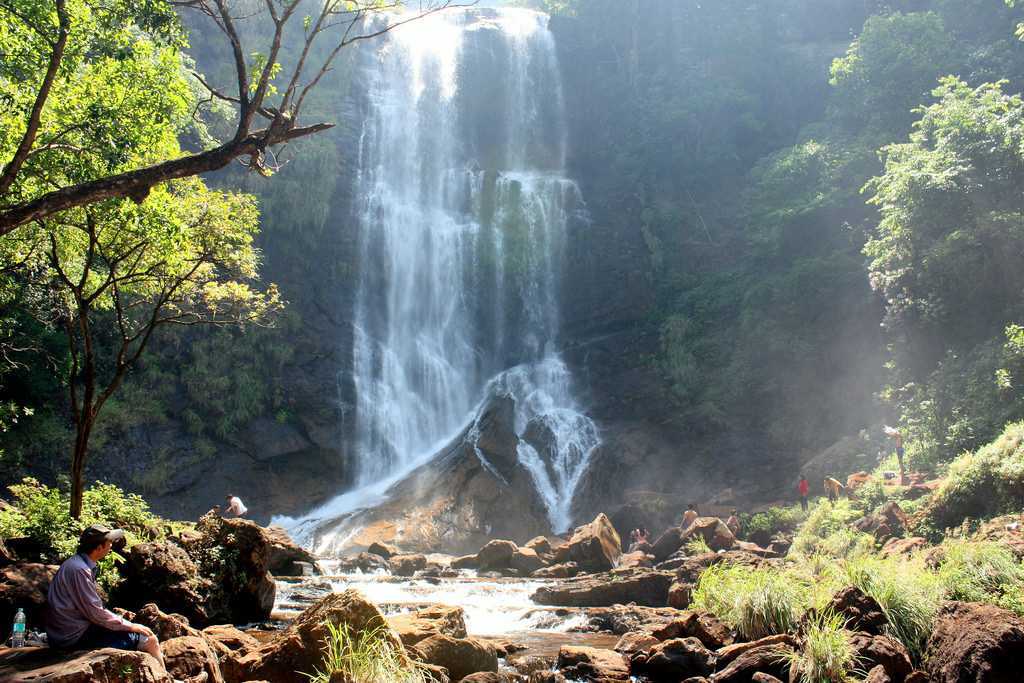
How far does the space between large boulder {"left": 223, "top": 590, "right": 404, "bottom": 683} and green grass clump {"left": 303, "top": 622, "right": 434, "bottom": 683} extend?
79 millimetres

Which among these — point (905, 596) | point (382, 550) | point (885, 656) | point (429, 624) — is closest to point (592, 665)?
point (429, 624)

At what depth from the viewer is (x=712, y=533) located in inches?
736

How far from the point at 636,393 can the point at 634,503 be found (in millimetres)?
7253

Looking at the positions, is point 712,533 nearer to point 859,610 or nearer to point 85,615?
point 859,610

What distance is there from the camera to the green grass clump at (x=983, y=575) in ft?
26.4

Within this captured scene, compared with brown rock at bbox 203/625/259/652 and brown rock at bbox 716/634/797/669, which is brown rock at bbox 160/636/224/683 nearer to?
brown rock at bbox 203/625/259/652

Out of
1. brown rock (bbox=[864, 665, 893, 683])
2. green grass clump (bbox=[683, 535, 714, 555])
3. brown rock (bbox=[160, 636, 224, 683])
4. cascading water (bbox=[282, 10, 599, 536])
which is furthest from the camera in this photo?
cascading water (bbox=[282, 10, 599, 536])

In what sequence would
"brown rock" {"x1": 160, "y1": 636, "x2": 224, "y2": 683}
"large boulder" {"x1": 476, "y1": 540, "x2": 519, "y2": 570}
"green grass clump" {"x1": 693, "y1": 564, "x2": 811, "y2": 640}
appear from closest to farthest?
"brown rock" {"x1": 160, "y1": 636, "x2": 224, "y2": 683}
"green grass clump" {"x1": 693, "y1": 564, "x2": 811, "y2": 640}
"large boulder" {"x1": 476, "y1": 540, "x2": 519, "y2": 570}

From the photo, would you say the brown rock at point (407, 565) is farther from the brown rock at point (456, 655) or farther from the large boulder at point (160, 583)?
the brown rock at point (456, 655)

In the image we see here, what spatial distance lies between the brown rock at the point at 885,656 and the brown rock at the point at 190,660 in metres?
6.50

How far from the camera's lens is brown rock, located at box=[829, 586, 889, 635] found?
8062 mm

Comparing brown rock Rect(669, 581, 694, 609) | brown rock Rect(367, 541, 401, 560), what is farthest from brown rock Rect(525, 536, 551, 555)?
brown rock Rect(669, 581, 694, 609)

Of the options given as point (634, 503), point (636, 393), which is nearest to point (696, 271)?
point (636, 393)

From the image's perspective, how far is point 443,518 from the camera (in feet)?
80.5
